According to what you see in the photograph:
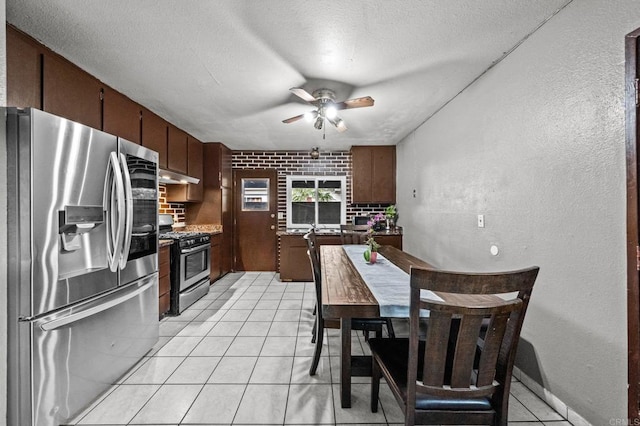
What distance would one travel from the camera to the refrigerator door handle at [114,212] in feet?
5.64

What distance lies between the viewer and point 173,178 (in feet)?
12.1

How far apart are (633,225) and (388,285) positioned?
1111mm

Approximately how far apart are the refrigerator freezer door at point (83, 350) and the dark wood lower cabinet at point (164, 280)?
698 mm

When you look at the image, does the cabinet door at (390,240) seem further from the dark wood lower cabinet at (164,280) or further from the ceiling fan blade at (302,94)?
the dark wood lower cabinet at (164,280)

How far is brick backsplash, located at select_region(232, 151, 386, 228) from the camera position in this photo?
5.15 metres

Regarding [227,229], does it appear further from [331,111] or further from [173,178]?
[331,111]

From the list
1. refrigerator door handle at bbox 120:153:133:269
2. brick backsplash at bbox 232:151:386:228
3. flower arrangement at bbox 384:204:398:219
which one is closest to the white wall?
flower arrangement at bbox 384:204:398:219

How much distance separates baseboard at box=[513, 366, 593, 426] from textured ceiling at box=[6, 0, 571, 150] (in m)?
2.22

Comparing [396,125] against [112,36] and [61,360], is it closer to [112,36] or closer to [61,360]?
[112,36]

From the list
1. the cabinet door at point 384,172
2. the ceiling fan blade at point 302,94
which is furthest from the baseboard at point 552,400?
the cabinet door at point 384,172

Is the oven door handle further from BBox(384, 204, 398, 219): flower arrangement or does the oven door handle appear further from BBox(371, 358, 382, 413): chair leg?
BBox(384, 204, 398, 219): flower arrangement

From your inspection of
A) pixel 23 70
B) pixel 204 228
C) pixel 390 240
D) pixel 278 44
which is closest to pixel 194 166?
pixel 204 228

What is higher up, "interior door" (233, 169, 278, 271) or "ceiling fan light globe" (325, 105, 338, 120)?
"ceiling fan light globe" (325, 105, 338, 120)

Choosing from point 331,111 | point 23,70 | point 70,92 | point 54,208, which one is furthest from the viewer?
point 331,111
